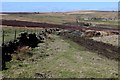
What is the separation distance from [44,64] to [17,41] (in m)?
8.52

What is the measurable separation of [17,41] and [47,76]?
12591mm

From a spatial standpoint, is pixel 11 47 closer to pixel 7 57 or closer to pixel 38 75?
pixel 7 57

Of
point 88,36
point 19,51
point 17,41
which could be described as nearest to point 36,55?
point 19,51

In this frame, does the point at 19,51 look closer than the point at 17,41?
Yes

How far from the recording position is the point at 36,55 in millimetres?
33188

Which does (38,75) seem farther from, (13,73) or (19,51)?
(19,51)

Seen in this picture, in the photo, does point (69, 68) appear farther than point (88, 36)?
No

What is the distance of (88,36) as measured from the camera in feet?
208

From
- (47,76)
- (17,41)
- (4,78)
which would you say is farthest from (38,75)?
(17,41)

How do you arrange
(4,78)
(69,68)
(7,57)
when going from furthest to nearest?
(7,57) < (69,68) < (4,78)

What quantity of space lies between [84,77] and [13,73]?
14.8 ft

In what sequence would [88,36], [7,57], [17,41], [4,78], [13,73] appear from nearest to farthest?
[4,78]
[13,73]
[7,57]
[17,41]
[88,36]

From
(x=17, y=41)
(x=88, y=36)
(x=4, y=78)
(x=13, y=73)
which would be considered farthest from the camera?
(x=88, y=36)

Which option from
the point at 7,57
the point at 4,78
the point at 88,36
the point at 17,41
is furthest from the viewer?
the point at 88,36
